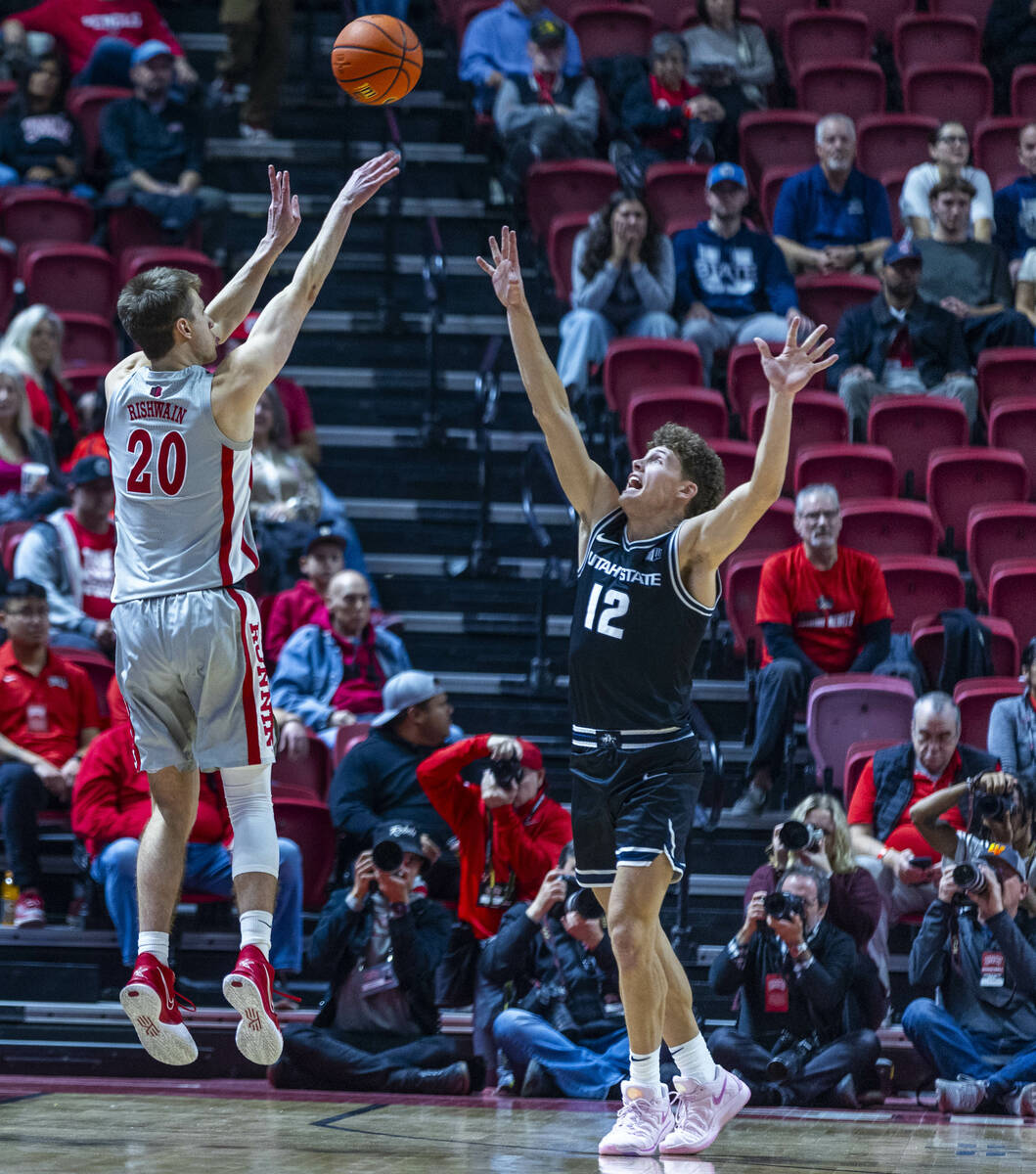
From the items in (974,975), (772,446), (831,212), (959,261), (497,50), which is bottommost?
(974,975)

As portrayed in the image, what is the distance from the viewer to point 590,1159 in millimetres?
5340

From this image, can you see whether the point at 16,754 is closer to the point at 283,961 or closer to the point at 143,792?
the point at 143,792

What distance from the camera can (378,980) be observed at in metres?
7.42

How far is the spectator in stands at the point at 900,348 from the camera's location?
10.4 meters

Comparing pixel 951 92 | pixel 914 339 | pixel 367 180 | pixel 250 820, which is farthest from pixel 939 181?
pixel 250 820

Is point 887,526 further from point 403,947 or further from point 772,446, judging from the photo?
point 772,446

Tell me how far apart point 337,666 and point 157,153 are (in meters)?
4.70

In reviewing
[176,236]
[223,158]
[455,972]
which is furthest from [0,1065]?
[223,158]

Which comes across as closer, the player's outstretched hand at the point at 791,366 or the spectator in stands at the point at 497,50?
the player's outstretched hand at the point at 791,366

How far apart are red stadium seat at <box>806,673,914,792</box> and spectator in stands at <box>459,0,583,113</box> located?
221 inches

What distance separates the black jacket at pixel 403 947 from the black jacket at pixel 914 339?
459cm

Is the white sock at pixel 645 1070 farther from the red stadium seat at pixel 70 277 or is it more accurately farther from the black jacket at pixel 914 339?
the red stadium seat at pixel 70 277

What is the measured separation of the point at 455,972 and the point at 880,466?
3.74 m

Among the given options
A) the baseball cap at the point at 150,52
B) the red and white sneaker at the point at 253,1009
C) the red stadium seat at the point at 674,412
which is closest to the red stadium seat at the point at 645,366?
the red stadium seat at the point at 674,412
